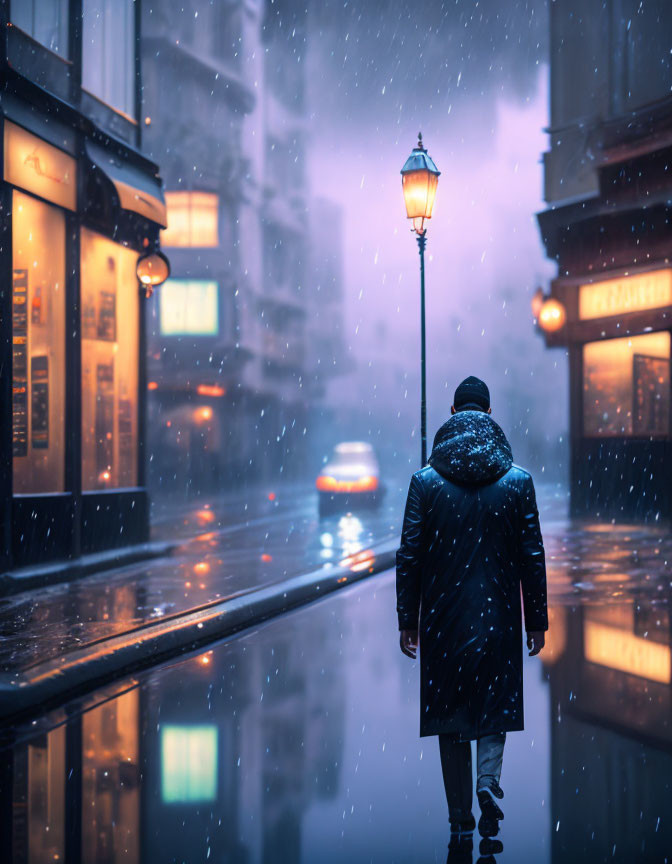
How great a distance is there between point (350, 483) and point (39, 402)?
1387 cm

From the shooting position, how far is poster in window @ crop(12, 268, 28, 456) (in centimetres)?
1195

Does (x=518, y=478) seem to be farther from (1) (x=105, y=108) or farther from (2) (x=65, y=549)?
(1) (x=105, y=108)

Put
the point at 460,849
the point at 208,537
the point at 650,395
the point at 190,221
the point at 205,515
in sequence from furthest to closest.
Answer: the point at 190,221, the point at 205,515, the point at 650,395, the point at 208,537, the point at 460,849

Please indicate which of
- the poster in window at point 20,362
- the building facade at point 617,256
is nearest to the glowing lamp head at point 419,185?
the poster in window at point 20,362

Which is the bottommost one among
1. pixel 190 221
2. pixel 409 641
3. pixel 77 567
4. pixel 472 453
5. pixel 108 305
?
pixel 77 567

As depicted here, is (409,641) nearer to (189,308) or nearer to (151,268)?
(151,268)

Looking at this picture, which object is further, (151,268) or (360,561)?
(151,268)

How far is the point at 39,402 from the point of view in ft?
41.2

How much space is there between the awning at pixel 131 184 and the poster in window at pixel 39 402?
2.70 metres

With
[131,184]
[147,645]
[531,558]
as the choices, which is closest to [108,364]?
[131,184]

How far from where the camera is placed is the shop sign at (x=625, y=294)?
2041 centimetres

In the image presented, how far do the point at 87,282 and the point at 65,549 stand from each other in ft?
13.3

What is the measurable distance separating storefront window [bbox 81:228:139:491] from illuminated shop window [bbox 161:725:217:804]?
9.06 meters

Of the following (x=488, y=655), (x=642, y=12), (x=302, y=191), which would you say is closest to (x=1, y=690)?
(x=488, y=655)
